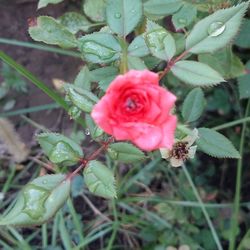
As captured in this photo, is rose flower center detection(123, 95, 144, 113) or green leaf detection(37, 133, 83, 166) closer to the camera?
rose flower center detection(123, 95, 144, 113)

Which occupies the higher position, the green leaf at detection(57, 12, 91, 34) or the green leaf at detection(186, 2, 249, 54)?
the green leaf at detection(186, 2, 249, 54)

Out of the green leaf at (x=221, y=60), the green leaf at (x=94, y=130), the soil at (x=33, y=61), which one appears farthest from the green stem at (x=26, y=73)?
the soil at (x=33, y=61)

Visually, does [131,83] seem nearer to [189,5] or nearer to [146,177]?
[189,5]

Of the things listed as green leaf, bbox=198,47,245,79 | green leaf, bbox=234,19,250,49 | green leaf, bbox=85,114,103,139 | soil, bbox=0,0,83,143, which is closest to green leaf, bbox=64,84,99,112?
green leaf, bbox=85,114,103,139

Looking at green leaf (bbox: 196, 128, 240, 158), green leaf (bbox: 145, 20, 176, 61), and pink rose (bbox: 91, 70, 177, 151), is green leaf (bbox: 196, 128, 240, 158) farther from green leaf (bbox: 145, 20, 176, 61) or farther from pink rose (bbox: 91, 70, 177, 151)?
pink rose (bbox: 91, 70, 177, 151)

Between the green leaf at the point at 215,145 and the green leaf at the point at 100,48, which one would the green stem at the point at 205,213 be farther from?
the green leaf at the point at 100,48

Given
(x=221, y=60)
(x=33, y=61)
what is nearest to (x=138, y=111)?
(x=221, y=60)
